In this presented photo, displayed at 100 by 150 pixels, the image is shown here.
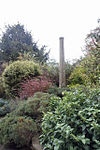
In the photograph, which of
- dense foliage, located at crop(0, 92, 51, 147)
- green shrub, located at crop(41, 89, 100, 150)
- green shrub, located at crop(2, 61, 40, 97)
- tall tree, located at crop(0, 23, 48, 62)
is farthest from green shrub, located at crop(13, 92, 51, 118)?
tall tree, located at crop(0, 23, 48, 62)

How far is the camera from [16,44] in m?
9.30

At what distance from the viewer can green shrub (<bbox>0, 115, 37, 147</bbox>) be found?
202 centimetres

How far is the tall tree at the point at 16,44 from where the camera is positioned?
901 centimetres

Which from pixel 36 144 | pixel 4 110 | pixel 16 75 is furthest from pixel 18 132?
pixel 16 75

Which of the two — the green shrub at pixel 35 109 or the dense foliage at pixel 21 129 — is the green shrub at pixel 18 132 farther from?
the green shrub at pixel 35 109

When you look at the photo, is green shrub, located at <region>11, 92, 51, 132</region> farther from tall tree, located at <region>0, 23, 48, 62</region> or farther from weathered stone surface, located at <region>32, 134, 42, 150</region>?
tall tree, located at <region>0, 23, 48, 62</region>

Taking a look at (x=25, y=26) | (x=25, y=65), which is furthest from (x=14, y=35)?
(x=25, y=65)

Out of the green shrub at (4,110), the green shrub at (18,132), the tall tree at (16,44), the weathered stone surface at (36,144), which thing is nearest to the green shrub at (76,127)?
the weathered stone surface at (36,144)

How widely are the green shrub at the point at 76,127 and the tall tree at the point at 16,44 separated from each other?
7.52 metres

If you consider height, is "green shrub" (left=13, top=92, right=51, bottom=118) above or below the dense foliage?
above

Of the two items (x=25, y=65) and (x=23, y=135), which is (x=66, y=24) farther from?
(x=23, y=135)

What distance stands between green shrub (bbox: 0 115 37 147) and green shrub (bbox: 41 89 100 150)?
632 millimetres

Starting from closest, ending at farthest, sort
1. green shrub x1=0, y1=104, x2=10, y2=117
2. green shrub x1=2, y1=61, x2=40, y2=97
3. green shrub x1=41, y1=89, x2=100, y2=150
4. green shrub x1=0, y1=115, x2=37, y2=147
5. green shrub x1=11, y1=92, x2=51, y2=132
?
1. green shrub x1=41, y1=89, x2=100, y2=150
2. green shrub x1=0, y1=115, x2=37, y2=147
3. green shrub x1=11, y1=92, x2=51, y2=132
4. green shrub x1=0, y1=104, x2=10, y2=117
5. green shrub x1=2, y1=61, x2=40, y2=97

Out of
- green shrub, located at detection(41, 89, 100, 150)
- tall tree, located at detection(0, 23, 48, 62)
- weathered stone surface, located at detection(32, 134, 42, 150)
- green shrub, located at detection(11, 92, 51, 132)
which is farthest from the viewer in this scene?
tall tree, located at detection(0, 23, 48, 62)
